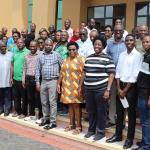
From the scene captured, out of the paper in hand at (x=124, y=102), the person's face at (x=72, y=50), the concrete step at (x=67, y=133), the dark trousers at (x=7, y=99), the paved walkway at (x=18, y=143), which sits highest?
the person's face at (x=72, y=50)

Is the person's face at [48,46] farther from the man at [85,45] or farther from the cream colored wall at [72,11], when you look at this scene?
the cream colored wall at [72,11]

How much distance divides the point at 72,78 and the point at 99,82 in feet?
2.86

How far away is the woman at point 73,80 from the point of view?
827cm

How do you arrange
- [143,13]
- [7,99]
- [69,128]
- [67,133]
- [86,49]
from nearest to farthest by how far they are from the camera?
[67,133] < [69,128] < [86,49] < [7,99] < [143,13]

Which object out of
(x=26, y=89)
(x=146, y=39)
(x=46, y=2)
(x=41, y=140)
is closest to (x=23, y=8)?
(x=46, y=2)

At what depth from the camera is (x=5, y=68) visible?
1015 centimetres

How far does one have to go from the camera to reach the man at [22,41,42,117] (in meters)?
9.39

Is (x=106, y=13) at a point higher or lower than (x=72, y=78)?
higher

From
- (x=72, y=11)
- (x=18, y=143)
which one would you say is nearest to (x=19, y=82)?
(x=18, y=143)

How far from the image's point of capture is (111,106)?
27.0 feet

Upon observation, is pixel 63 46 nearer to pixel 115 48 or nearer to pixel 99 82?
pixel 115 48

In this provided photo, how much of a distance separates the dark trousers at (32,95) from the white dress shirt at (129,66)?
2.66 m

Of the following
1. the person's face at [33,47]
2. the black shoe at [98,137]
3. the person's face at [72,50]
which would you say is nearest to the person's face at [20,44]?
the person's face at [33,47]

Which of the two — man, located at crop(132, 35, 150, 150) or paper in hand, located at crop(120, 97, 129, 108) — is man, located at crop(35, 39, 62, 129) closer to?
paper in hand, located at crop(120, 97, 129, 108)
